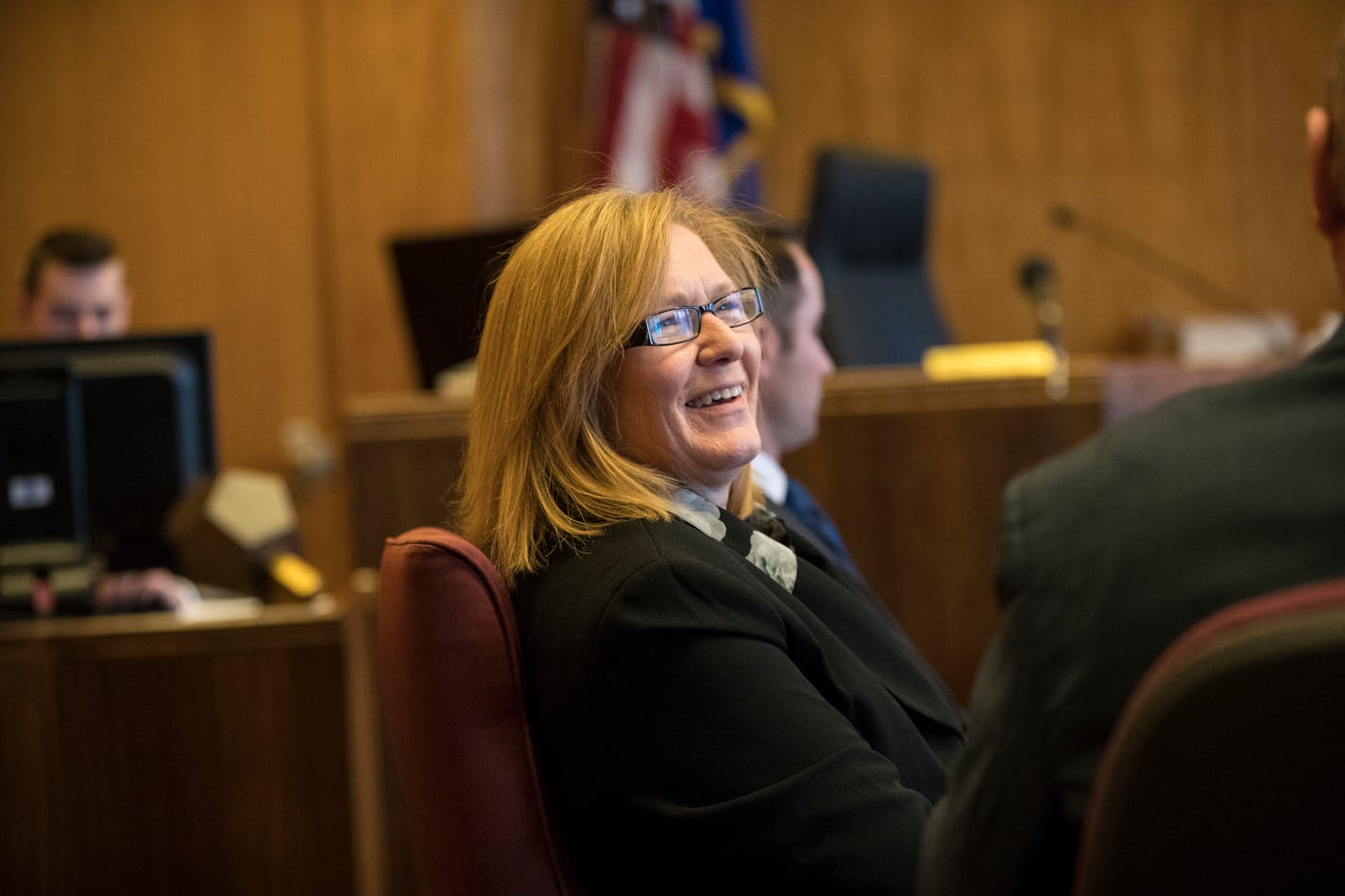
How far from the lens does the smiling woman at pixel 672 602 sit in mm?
1131

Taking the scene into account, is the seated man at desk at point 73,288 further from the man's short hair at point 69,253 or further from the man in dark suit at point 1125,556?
the man in dark suit at point 1125,556

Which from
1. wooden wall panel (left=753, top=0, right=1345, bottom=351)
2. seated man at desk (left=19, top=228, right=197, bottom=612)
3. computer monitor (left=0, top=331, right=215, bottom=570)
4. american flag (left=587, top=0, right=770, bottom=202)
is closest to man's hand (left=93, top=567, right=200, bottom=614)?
computer monitor (left=0, top=331, right=215, bottom=570)

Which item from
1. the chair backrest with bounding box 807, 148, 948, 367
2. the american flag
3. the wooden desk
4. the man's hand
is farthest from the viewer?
the american flag

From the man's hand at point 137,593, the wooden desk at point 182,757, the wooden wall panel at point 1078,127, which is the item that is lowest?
the wooden desk at point 182,757

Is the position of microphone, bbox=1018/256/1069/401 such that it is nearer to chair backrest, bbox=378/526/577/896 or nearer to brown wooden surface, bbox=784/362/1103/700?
brown wooden surface, bbox=784/362/1103/700

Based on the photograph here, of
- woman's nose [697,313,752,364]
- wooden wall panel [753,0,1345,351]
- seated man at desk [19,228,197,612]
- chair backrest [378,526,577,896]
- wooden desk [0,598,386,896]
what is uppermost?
wooden wall panel [753,0,1345,351]

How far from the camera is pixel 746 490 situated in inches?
66.1

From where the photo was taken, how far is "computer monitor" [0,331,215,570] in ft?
8.15

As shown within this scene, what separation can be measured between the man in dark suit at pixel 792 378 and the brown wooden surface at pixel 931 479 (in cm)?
53

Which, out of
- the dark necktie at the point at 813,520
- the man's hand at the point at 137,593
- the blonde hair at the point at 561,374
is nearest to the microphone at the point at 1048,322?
the dark necktie at the point at 813,520

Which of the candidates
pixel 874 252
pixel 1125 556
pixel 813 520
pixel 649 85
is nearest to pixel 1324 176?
pixel 1125 556

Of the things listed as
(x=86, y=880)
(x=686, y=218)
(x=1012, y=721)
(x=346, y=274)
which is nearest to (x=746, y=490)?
(x=686, y=218)

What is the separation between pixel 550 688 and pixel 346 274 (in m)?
3.89

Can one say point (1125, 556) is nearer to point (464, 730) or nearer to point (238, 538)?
point (464, 730)
